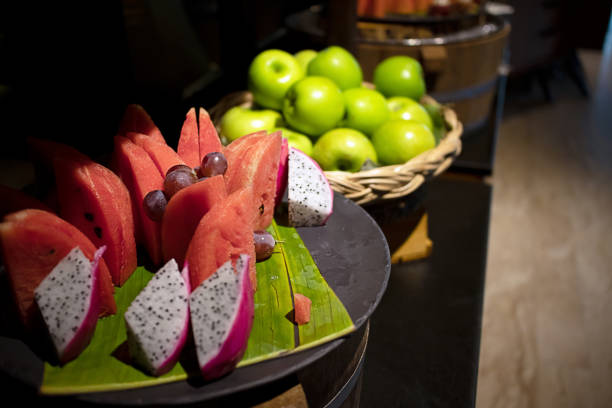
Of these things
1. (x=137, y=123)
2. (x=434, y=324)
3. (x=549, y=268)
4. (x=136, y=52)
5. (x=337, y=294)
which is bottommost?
(x=549, y=268)

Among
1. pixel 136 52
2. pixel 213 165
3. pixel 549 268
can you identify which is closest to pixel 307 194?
pixel 213 165

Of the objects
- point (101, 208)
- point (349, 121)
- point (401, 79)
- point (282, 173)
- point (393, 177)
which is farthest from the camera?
point (401, 79)

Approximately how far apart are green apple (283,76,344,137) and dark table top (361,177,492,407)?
0.30m

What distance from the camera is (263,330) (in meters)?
0.64

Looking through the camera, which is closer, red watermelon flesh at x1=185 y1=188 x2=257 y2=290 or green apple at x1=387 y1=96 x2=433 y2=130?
red watermelon flesh at x1=185 y1=188 x2=257 y2=290

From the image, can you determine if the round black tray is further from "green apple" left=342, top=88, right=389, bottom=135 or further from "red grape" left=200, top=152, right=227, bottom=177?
"green apple" left=342, top=88, right=389, bottom=135

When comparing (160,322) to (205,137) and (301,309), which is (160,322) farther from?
(205,137)

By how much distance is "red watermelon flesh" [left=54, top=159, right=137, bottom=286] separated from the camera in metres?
0.67

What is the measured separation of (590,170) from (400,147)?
100 inches

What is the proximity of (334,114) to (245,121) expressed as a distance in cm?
23

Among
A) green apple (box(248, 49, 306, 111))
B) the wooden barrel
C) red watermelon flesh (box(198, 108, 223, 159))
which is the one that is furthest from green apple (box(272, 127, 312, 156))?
the wooden barrel

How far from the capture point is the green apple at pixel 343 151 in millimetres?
1134

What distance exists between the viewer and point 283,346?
0.61 m

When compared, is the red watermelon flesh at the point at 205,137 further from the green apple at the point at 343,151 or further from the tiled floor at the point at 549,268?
the tiled floor at the point at 549,268
